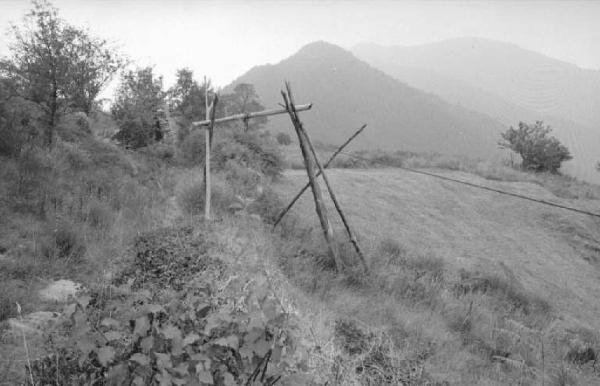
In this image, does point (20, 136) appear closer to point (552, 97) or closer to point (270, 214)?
point (270, 214)

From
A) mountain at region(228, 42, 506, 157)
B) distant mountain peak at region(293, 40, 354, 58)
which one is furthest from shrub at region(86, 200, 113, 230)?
distant mountain peak at region(293, 40, 354, 58)

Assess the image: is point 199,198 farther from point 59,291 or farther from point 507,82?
point 507,82

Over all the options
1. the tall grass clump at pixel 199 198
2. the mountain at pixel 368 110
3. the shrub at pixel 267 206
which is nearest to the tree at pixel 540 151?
the shrub at pixel 267 206

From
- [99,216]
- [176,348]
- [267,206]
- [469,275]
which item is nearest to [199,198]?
[267,206]

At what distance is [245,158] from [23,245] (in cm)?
839

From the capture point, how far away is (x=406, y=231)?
12250mm

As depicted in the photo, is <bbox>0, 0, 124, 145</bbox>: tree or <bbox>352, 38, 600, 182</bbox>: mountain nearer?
<bbox>0, 0, 124, 145</bbox>: tree

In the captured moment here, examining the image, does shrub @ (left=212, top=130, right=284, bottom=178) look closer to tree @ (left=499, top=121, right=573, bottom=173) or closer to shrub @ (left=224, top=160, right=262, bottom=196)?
shrub @ (left=224, top=160, right=262, bottom=196)

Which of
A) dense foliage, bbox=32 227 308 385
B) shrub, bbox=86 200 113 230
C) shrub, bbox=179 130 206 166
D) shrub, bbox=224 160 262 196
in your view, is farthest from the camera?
shrub, bbox=179 130 206 166

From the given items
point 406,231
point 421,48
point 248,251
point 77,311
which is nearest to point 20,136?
point 248,251

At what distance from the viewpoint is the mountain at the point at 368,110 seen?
56250mm

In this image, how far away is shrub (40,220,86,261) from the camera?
17.3 feet

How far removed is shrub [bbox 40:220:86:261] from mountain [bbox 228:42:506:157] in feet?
147

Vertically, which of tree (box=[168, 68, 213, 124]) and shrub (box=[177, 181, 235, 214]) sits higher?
tree (box=[168, 68, 213, 124])
